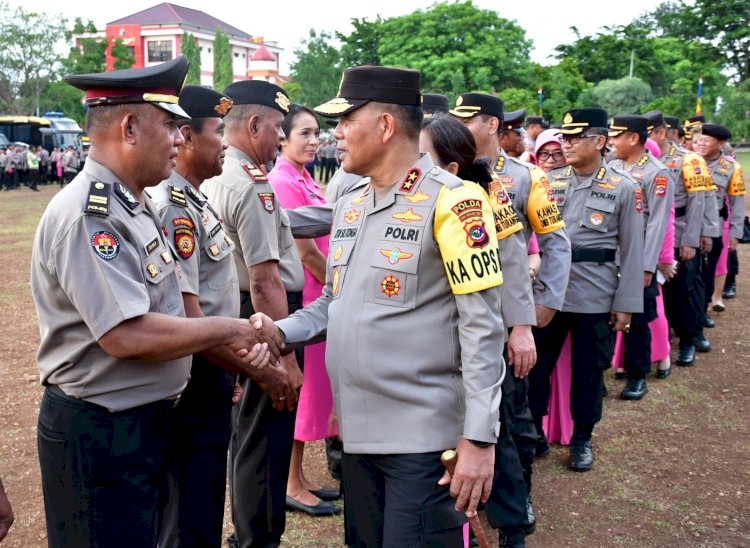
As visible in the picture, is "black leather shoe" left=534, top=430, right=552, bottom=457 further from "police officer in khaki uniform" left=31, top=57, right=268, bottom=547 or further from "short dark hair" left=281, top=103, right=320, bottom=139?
"police officer in khaki uniform" left=31, top=57, right=268, bottom=547

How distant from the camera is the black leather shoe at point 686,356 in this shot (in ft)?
23.9

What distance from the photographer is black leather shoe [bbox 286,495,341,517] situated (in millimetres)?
4250

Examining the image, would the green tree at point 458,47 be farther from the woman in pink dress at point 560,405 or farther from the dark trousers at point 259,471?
the dark trousers at point 259,471

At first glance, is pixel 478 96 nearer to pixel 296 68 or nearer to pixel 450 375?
pixel 450 375

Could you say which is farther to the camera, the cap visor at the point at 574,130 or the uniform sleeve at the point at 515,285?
the cap visor at the point at 574,130

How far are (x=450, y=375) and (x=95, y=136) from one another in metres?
1.37

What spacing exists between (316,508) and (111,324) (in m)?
2.43

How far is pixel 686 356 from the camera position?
24.0ft

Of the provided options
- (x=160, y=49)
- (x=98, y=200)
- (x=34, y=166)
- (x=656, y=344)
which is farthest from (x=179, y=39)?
(x=98, y=200)

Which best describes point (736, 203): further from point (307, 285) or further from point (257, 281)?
point (257, 281)

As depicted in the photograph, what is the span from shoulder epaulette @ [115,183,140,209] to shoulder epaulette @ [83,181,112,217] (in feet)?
0.16

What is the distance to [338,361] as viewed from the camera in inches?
98.7

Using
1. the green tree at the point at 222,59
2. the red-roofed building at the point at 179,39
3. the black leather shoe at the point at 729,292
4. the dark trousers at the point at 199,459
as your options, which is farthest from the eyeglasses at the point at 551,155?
the green tree at the point at 222,59

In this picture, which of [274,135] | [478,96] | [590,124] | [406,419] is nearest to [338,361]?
[406,419]
